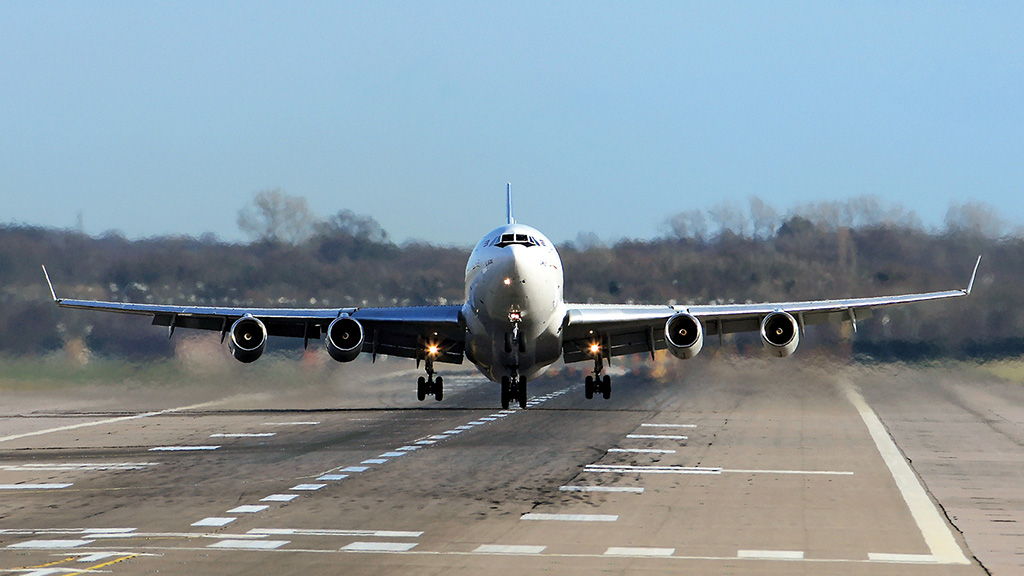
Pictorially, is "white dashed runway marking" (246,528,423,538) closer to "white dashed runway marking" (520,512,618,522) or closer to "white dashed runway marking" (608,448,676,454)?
"white dashed runway marking" (520,512,618,522)

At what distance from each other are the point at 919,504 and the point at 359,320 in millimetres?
20681

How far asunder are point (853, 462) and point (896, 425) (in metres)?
9.83

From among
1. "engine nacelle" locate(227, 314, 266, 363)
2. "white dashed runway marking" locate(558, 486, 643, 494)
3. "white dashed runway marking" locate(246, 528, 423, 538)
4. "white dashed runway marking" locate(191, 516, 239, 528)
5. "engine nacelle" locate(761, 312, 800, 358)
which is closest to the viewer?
"white dashed runway marking" locate(246, 528, 423, 538)

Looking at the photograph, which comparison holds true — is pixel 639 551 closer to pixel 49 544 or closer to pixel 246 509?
pixel 246 509

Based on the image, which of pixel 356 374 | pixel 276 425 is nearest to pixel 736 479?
pixel 276 425

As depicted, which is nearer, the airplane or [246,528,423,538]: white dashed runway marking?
[246,528,423,538]: white dashed runway marking

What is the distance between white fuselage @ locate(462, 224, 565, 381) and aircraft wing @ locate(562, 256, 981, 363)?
1.72 metres

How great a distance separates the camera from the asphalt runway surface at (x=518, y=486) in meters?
13.6

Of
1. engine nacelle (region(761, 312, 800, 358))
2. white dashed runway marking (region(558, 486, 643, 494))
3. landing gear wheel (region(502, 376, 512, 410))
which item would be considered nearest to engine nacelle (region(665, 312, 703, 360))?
engine nacelle (region(761, 312, 800, 358))

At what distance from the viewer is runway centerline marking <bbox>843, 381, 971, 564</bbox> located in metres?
14.0

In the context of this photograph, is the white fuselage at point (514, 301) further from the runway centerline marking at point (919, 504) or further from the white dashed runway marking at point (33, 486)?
the white dashed runway marking at point (33, 486)

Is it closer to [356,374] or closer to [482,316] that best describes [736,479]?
[482,316]

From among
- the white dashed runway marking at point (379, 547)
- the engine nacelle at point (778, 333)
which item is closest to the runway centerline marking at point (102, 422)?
the white dashed runway marking at point (379, 547)

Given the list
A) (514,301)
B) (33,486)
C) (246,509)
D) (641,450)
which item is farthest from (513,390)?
(246,509)
